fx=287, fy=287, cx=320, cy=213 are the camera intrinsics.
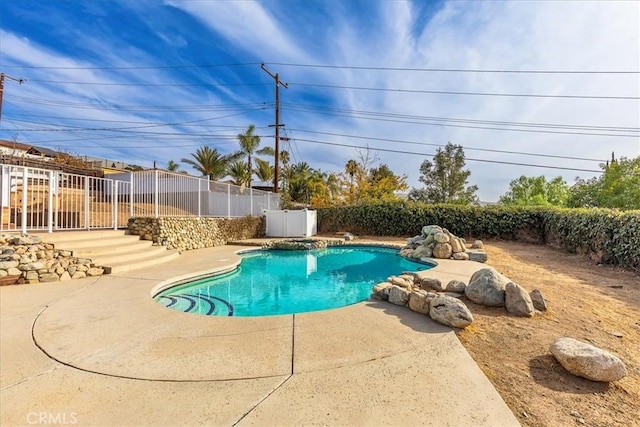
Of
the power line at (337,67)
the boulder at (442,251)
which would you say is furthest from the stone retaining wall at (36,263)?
the power line at (337,67)

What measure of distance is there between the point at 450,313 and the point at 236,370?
94.1 inches

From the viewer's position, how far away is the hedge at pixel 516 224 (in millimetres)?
7208

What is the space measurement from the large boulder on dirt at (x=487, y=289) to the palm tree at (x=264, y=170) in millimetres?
22986

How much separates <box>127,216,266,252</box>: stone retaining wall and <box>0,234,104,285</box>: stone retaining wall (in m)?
3.00

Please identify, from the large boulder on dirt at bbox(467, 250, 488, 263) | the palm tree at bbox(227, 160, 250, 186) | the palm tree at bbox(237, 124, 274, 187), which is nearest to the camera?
the large boulder on dirt at bbox(467, 250, 488, 263)

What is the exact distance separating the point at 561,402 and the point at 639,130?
75.7ft

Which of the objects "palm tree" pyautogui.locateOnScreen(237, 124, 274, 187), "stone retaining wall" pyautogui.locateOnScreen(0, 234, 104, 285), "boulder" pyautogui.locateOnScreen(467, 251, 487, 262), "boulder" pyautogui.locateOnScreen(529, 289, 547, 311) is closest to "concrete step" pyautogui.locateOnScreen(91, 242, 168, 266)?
"stone retaining wall" pyautogui.locateOnScreen(0, 234, 104, 285)

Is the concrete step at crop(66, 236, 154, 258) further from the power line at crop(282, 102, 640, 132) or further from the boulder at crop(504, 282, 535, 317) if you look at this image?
the power line at crop(282, 102, 640, 132)

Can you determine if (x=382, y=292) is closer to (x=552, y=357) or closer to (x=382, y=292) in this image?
(x=382, y=292)

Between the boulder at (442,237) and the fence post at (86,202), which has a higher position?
the fence post at (86,202)

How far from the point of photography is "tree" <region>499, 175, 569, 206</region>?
24.1 m

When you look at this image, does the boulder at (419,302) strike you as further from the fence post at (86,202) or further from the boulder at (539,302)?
the fence post at (86,202)

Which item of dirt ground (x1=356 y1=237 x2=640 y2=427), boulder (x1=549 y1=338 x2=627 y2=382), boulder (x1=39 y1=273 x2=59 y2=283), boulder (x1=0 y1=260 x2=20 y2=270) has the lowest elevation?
dirt ground (x1=356 y1=237 x2=640 y2=427)

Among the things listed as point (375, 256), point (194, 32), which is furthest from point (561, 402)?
point (194, 32)
